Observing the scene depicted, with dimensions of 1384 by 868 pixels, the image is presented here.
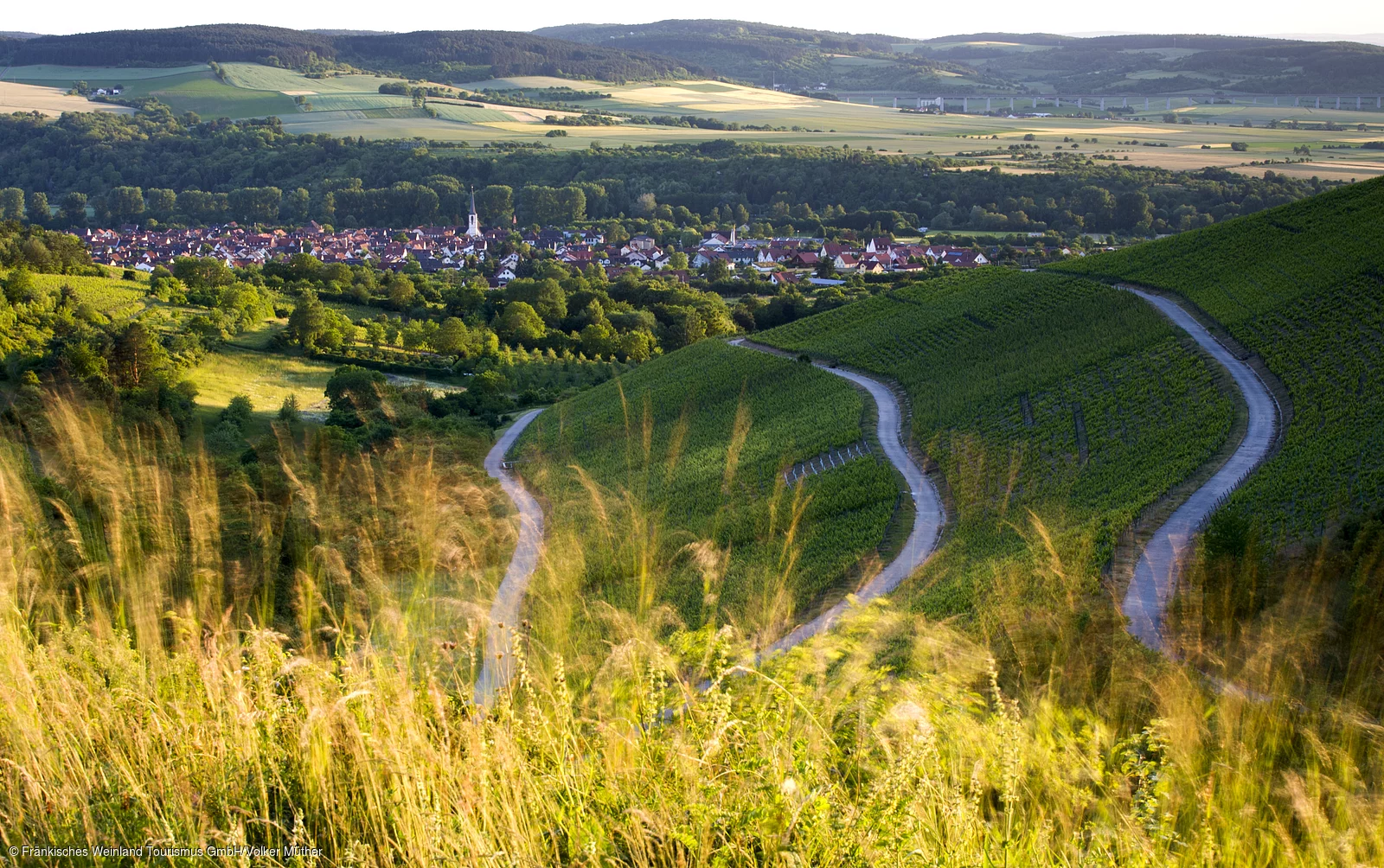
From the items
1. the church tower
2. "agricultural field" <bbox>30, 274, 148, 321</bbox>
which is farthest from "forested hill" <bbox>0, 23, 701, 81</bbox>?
"agricultural field" <bbox>30, 274, 148, 321</bbox>

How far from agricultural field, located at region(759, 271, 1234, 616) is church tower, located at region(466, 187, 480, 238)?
76.6 meters

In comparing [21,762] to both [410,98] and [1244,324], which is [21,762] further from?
[410,98]

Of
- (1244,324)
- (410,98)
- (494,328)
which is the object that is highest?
(410,98)

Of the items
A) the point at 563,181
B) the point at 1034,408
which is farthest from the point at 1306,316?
the point at 563,181

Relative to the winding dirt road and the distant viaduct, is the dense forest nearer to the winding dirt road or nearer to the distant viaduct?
the distant viaduct

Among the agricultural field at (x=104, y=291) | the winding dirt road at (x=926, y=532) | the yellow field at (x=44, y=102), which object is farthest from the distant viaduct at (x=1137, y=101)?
the yellow field at (x=44, y=102)

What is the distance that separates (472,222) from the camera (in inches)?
4486

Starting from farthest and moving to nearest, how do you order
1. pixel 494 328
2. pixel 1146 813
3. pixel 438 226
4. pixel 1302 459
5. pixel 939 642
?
pixel 438 226
pixel 494 328
pixel 1302 459
pixel 939 642
pixel 1146 813

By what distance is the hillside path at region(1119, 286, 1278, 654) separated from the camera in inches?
471

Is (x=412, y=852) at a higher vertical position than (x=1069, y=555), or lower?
higher

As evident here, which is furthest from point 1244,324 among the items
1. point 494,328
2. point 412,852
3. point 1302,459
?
point 494,328

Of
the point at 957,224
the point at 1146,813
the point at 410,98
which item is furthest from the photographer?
the point at 410,98

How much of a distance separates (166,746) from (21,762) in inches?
18.0

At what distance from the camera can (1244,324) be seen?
26125 millimetres
